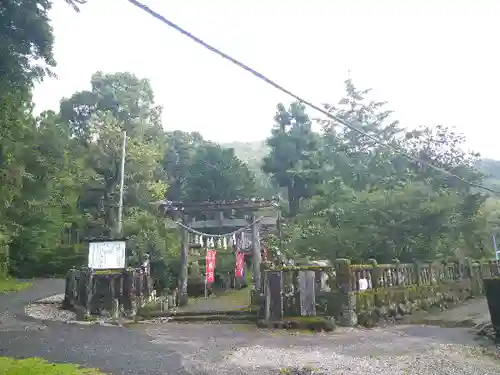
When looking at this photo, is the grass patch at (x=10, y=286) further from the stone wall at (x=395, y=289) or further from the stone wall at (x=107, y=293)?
the stone wall at (x=395, y=289)

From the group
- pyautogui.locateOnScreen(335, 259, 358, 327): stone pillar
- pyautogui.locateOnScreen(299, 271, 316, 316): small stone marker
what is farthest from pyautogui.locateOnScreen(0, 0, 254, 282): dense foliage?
pyautogui.locateOnScreen(335, 259, 358, 327): stone pillar

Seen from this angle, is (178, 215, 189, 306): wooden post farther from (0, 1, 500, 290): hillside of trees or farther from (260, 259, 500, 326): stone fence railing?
(260, 259, 500, 326): stone fence railing

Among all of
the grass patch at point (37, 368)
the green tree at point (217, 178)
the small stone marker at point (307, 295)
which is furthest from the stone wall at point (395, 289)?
the green tree at point (217, 178)

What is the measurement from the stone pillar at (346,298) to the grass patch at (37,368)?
7.15m

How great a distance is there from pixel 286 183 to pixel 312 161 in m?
3.91

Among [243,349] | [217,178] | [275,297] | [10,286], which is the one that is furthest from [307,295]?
[217,178]

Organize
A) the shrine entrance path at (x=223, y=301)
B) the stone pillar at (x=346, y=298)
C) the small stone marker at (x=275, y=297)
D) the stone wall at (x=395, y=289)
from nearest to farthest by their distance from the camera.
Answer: the stone pillar at (x=346, y=298)
the stone wall at (x=395, y=289)
the small stone marker at (x=275, y=297)
the shrine entrance path at (x=223, y=301)

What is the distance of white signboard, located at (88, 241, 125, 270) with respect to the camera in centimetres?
1490

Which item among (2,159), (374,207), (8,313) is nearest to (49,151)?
(2,159)

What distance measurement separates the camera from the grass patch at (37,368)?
6.11 m

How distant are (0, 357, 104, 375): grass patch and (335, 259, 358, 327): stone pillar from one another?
23.5ft

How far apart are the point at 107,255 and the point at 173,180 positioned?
29.5m

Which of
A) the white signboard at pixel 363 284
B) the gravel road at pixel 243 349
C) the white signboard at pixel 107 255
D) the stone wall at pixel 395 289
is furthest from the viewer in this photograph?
the white signboard at pixel 107 255

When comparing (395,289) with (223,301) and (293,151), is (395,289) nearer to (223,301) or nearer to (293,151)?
(223,301)
